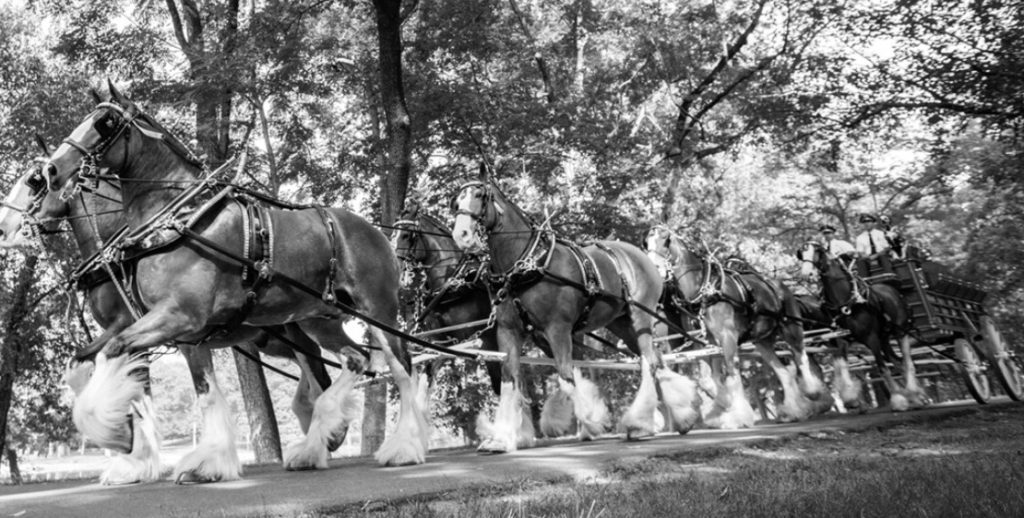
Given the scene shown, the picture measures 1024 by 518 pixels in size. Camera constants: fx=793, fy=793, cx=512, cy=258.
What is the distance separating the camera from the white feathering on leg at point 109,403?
516cm

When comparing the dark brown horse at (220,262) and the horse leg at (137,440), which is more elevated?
the dark brown horse at (220,262)

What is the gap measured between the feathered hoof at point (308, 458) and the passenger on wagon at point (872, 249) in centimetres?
1162

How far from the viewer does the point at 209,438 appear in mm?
6238

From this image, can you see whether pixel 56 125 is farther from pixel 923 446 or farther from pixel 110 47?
pixel 923 446

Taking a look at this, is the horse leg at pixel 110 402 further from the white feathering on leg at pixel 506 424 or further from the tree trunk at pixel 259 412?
the tree trunk at pixel 259 412

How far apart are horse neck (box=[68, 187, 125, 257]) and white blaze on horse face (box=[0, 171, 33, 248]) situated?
722 mm

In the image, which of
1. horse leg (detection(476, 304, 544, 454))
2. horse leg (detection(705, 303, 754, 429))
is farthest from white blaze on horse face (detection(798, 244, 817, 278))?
horse leg (detection(476, 304, 544, 454))

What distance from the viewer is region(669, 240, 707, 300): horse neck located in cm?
1268

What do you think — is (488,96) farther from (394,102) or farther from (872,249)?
(872,249)

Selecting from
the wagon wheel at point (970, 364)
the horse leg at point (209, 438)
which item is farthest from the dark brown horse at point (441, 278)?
the wagon wheel at point (970, 364)

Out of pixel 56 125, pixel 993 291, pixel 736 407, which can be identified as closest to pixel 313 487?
pixel 736 407

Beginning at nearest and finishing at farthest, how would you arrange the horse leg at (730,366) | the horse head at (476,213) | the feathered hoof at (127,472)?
1. the feathered hoof at (127,472)
2. the horse head at (476,213)
3. the horse leg at (730,366)

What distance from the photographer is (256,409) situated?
14.3 m

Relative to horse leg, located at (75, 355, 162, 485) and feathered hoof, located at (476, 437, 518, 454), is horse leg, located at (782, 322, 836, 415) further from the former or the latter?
horse leg, located at (75, 355, 162, 485)
